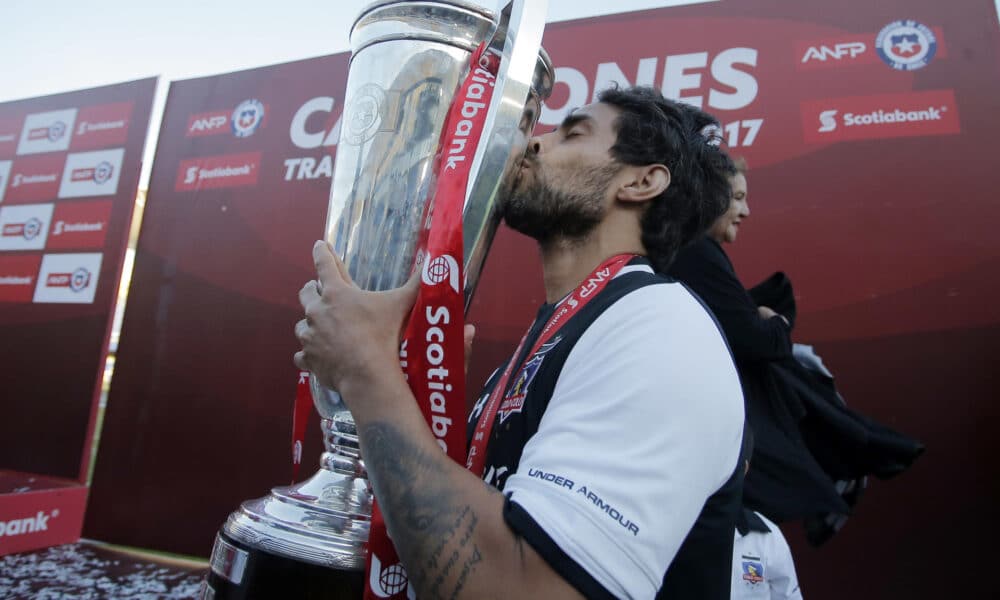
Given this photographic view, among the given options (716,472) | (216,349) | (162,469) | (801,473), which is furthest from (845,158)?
(162,469)

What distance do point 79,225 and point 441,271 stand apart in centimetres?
383

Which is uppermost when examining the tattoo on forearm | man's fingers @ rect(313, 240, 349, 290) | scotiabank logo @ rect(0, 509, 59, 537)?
man's fingers @ rect(313, 240, 349, 290)

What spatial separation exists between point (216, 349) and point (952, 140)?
3.35 meters

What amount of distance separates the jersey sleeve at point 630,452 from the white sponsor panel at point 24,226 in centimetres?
426

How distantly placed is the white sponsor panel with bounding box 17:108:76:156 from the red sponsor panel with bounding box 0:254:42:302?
→ 2.34 ft

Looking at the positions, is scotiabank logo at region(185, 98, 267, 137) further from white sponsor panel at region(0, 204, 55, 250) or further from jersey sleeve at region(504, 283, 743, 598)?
jersey sleeve at region(504, 283, 743, 598)

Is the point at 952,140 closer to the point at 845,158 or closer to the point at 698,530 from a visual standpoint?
the point at 845,158

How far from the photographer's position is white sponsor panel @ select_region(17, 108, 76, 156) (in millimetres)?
3877

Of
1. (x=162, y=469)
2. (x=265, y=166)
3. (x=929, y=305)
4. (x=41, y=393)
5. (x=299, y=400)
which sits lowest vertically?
(x=162, y=469)

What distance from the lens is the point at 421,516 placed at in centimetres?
55

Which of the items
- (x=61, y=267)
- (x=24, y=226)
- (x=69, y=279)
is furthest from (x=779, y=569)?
(x=24, y=226)

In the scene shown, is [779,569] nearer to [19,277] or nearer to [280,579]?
[280,579]

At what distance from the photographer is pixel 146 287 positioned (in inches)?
132

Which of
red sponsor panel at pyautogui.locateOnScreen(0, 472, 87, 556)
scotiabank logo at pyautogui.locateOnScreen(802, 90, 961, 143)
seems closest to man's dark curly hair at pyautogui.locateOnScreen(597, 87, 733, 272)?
scotiabank logo at pyautogui.locateOnScreen(802, 90, 961, 143)
